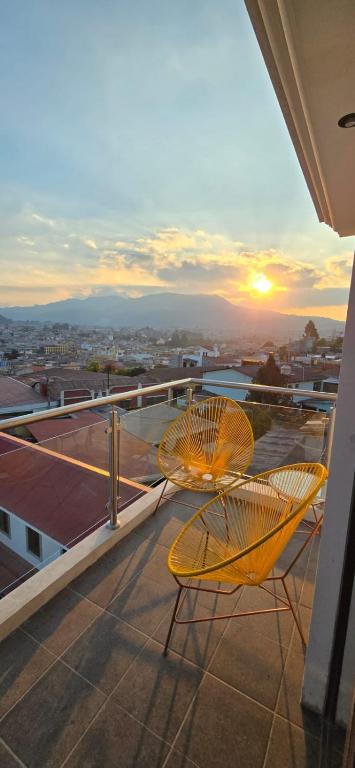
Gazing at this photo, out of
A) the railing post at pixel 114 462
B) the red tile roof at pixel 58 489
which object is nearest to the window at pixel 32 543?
the red tile roof at pixel 58 489

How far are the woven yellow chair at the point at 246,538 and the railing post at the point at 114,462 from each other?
1.99 ft

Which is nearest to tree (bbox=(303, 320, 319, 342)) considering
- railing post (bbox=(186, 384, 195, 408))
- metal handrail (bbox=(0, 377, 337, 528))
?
metal handrail (bbox=(0, 377, 337, 528))

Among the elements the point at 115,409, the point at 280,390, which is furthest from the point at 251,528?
the point at 280,390

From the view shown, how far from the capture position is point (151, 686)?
1.32 meters

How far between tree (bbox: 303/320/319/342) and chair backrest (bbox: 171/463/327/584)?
2451 cm

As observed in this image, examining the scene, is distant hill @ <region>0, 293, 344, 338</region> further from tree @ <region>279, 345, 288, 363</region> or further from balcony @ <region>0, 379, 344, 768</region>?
balcony @ <region>0, 379, 344, 768</region>

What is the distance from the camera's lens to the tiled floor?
1113mm

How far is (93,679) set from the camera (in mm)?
1327

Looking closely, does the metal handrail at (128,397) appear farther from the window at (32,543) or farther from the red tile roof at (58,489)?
the window at (32,543)

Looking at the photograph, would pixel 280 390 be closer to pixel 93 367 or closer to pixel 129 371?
pixel 129 371

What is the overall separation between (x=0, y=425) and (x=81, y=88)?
19.2 ft

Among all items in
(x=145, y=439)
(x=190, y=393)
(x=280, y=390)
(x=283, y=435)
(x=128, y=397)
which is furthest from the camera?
(x=190, y=393)

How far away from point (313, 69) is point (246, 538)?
6.49 feet

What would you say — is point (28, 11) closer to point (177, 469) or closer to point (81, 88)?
point (81, 88)
